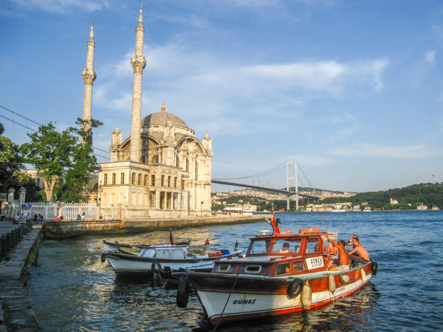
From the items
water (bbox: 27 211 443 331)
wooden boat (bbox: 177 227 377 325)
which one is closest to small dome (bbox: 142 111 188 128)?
water (bbox: 27 211 443 331)

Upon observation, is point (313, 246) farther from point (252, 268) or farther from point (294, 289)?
point (252, 268)

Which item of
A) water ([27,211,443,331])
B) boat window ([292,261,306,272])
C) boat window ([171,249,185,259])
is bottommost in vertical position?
water ([27,211,443,331])

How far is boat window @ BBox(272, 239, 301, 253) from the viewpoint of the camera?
9.71 metres

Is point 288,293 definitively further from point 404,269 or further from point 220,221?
point 220,221

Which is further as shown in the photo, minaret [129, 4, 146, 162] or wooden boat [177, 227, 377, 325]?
minaret [129, 4, 146, 162]

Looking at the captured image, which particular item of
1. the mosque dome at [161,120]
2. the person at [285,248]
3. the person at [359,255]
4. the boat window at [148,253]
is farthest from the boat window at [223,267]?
the mosque dome at [161,120]

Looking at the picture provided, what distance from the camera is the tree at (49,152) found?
3419cm

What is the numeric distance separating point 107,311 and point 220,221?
43.5 meters

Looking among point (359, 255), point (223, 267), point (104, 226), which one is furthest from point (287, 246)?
point (104, 226)

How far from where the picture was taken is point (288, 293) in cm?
829

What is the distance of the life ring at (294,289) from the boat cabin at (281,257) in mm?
351

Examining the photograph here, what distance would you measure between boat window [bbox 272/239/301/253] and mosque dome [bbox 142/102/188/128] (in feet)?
163

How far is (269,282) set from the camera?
7.96 m

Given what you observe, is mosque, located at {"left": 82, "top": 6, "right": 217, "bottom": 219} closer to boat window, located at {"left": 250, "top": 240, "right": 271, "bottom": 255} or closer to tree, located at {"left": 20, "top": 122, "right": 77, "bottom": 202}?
tree, located at {"left": 20, "top": 122, "right": 77, "bottom": 202}
